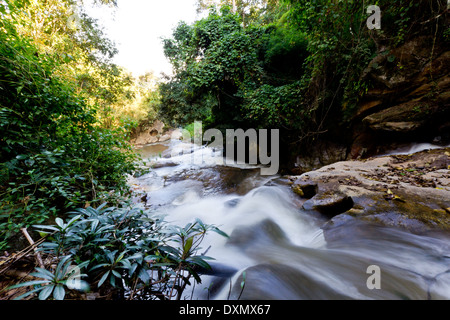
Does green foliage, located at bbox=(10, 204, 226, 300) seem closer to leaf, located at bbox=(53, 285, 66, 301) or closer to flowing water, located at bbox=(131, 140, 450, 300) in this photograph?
leaf, located at bbox=(53, 285, 66, 301)

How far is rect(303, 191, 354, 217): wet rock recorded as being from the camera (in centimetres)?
287

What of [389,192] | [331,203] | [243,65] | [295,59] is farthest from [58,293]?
[295,59]

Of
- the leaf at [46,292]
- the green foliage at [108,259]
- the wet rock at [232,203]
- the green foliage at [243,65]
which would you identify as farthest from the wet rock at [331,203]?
the green foliage at [243,65]

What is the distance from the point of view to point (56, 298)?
2.67ft

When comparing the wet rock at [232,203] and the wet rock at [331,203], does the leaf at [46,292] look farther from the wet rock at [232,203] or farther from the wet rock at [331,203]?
the wet rock at [232,203]

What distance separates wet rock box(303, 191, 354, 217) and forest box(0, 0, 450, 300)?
90.6 inches

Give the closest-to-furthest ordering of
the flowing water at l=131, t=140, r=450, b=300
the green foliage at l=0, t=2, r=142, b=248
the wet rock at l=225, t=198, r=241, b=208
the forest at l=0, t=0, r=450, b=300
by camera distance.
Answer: the forest at l=0, t=0, r=450, b=300, the flowing water at l=131, t=140, r=450, b=300, the green foliage at l=0, t=2, r=142, b=248, the wet rock at l=225, t=198, r=241, b=208

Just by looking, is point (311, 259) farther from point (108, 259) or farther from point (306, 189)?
point (108, 259)

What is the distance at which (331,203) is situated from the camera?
2908mm

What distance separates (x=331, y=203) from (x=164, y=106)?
10.9 metres

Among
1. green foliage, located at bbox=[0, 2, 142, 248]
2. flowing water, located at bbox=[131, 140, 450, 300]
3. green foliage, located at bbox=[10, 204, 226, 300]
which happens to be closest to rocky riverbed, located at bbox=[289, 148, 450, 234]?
flowing water, located at bbox=[131, 140, 450, 300]
